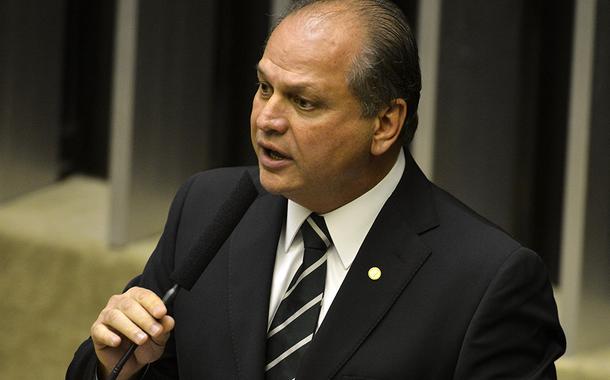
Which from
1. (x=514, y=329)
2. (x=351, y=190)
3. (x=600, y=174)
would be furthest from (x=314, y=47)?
(x=600, y=174)

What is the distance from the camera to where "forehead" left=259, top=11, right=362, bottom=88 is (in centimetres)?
152

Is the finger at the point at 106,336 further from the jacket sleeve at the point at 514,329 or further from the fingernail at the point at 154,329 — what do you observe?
the jacket sleeve at the point at 514,329

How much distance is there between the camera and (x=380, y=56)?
1556 millimetres

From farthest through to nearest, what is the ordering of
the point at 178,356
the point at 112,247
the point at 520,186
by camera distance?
1. the point at 112,247
2. the point at 520,186
3. the point at 178,356

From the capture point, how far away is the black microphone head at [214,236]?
4.65 ft

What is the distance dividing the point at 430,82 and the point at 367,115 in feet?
3.69

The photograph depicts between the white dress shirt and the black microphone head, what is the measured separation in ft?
0.43

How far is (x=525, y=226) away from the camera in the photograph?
2.88m

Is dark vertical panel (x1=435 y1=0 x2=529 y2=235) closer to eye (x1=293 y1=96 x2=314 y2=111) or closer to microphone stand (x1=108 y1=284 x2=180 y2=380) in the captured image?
eye (x1=293 y1=96 x2=314 y2=111)

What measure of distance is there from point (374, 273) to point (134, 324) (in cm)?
32

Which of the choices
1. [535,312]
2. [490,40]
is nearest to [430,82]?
[490,40]

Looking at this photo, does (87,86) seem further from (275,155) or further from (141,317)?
(141,317)

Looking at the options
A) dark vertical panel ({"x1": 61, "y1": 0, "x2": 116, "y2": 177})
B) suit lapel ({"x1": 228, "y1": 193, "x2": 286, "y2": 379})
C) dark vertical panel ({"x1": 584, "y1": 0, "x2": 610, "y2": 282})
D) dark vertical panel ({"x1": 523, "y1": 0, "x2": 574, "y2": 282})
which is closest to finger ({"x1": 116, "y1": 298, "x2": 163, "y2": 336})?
suit lapel ({"x1": 228, "y1": 193, "x2": 286, "y2": 379})

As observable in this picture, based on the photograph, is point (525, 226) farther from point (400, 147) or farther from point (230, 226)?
point (230, 226)
